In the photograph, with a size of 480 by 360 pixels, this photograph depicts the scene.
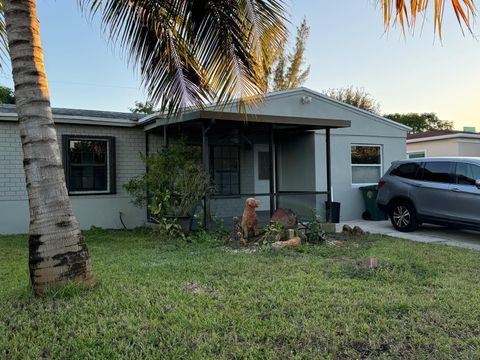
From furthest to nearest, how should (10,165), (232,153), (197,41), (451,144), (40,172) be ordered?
1. (451,144)
2. (232,153)
3. (10,165)
4. (197,41)
5. (40,172)

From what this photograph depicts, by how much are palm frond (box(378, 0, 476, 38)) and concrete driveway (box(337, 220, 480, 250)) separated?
6819 mm

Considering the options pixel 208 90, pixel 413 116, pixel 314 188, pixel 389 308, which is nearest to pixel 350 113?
pixel 314 188

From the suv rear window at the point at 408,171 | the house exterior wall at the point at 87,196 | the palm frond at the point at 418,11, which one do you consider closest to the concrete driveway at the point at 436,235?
the suv rear window at the point at 408,171

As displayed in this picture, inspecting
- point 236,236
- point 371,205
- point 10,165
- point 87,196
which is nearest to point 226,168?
point 87,196

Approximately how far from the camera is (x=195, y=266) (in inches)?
229

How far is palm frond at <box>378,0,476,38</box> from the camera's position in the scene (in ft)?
6.90

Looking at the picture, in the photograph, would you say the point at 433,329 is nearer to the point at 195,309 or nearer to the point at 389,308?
the point at 389,308

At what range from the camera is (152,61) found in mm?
6641

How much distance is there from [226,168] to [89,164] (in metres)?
3.87

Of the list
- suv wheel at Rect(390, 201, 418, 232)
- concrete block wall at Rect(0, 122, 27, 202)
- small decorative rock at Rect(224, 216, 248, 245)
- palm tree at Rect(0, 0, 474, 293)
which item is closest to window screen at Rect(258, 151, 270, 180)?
suv wheel at Rect(390, 201, 418, 232)

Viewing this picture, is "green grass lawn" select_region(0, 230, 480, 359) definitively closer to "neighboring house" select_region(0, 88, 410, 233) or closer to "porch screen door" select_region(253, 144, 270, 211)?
"neighboring house" select_region(0, 88, 410, 233)

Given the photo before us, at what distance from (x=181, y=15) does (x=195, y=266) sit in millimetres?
3849

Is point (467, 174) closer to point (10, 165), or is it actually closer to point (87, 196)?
point (87, 196)

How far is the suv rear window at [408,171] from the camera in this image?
9.93 metres
